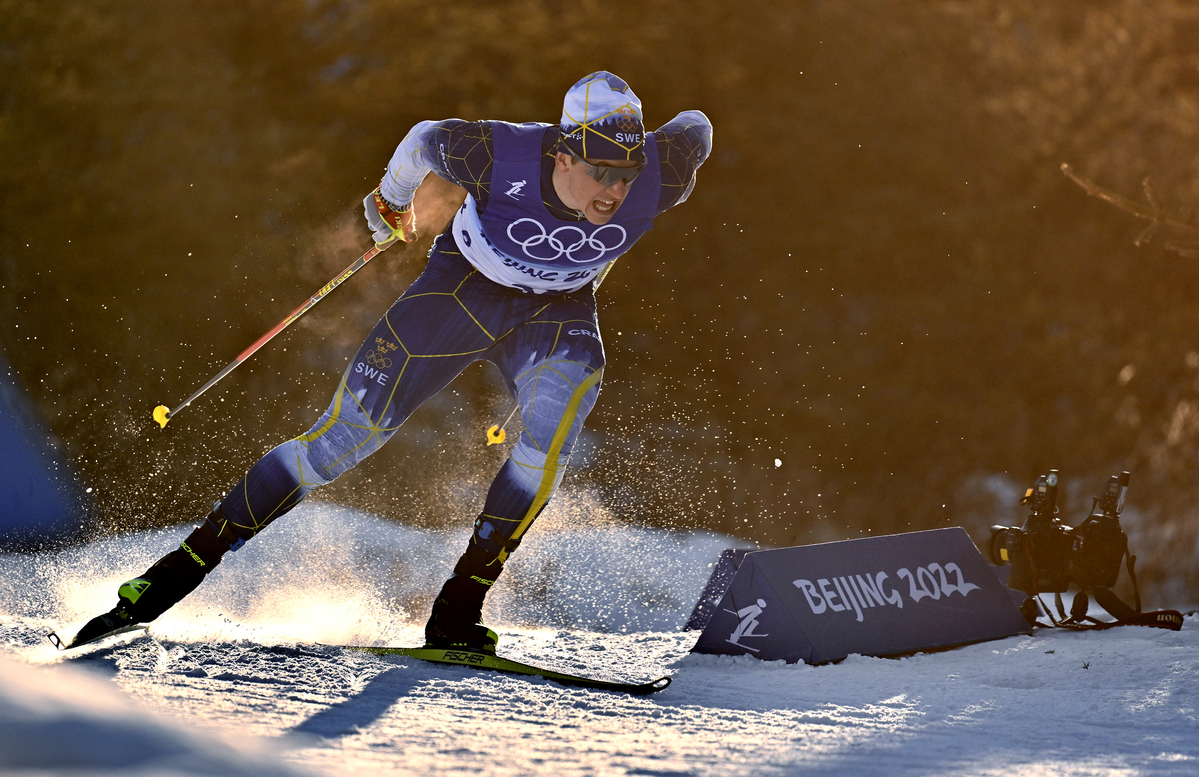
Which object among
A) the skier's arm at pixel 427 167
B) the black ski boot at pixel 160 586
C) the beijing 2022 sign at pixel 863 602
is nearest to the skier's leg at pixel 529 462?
the skier's arm at pixel 427 167

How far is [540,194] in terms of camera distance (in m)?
2.89

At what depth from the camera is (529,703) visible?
94.5 inches

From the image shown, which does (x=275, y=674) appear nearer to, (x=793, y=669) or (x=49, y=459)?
(x=793, y=669)

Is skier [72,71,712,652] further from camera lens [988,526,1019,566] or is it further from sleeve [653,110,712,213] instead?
camera lens [988,526,1019,566]

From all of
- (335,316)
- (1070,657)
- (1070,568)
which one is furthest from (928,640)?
(335,316)

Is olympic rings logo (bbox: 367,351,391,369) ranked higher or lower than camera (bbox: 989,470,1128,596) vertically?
higher

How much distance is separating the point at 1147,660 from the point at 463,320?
2492 millimetres

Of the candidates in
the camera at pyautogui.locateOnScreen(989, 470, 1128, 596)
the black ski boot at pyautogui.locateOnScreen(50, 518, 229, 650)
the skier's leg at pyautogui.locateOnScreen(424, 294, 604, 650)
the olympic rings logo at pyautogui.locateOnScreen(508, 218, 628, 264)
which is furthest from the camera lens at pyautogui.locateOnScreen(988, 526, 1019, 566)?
the black ski boot at pyautogui.locateOnScreen(50, 518, 229, 650)

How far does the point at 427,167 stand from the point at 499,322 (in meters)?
0.54

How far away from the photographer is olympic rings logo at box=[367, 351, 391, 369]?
2.94 metres

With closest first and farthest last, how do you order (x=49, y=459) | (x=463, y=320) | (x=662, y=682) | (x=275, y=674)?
(x=275, y=674)
(x=662, y=682)
(x=463, y=320)
(x=49, y=459)

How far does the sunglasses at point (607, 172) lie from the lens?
2.79 meters

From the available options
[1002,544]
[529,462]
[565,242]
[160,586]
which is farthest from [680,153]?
[1002,544]

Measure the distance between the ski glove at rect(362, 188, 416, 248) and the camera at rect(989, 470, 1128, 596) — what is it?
9.49ft
